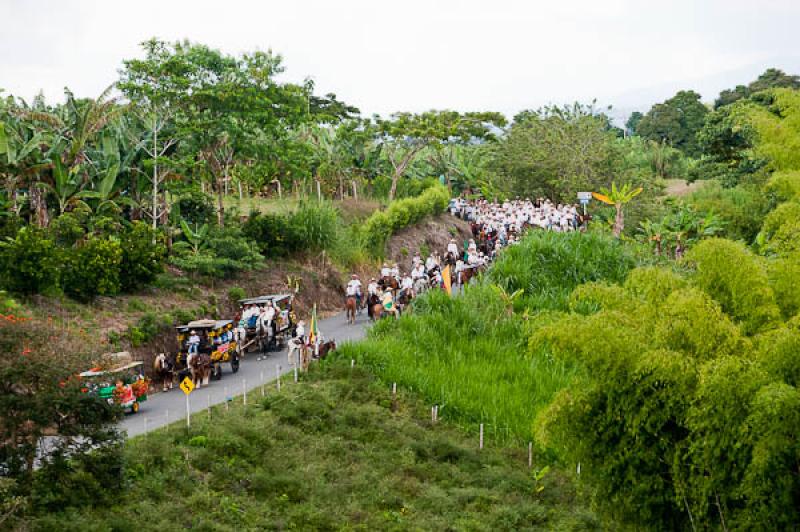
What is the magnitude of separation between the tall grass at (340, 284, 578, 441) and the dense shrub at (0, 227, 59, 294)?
24.3 ft

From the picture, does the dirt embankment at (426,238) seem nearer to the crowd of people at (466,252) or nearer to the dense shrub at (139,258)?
the crowd of people at (466,252)

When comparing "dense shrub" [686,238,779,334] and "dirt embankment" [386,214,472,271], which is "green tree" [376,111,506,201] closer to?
"dirt embankment" [386,214,472,271]

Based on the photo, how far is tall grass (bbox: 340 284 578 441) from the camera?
18938 mm

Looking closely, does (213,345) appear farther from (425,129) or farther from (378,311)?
(425,129)

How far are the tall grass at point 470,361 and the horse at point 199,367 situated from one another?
325 centimetres

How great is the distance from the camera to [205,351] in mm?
20547

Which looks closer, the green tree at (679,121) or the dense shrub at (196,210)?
the dense shrub at (196,210)

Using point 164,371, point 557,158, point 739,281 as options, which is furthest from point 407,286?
point 557,158

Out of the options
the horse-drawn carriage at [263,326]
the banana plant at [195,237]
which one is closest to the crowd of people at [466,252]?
the horse-drawn carriage at [263,326]

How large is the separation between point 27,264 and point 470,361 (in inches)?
430

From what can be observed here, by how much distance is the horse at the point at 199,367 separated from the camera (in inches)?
776

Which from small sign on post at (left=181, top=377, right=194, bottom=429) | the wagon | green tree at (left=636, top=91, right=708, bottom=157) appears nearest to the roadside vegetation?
small sign on post at (left=181, top=377, right=194, bottom=429)

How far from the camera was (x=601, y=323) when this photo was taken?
10.6m

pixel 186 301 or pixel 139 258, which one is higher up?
pixel 139 258
